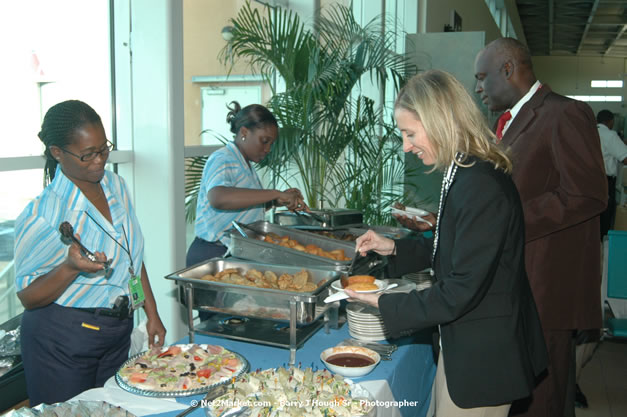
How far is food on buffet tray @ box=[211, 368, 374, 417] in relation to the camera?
4.08 ft

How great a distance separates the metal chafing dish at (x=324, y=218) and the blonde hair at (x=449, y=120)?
4.46 ft

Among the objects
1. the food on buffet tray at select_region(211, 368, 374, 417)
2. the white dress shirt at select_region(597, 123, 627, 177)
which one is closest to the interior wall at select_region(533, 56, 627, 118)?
the white dress shirt at select_region(597, 123, 627, 177)

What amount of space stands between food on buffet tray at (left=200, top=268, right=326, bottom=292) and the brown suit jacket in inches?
30.4

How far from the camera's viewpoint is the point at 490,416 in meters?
1.42

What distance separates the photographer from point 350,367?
1520 millimetres

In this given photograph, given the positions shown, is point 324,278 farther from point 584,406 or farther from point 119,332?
point 584,406

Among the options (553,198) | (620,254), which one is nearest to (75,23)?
(553,198)

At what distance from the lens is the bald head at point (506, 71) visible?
2137 millimetres

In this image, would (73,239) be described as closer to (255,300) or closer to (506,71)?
(255,300)

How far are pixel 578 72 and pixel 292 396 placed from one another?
20.9 meters

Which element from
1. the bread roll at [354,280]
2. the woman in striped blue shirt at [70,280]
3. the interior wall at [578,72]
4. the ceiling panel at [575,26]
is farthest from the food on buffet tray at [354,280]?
the interior wall at [578,72]

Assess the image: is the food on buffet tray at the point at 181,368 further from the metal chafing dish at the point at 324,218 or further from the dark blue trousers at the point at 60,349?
the metal chafing dish at the point at 324,218

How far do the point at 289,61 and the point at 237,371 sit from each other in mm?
2186

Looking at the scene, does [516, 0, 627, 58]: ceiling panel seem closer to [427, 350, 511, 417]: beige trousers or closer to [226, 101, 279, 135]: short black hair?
[226, 101, 279, 135]: short black hair
